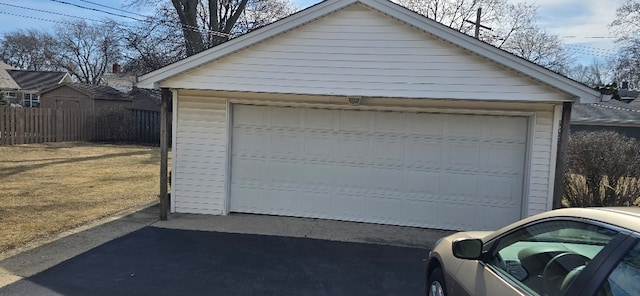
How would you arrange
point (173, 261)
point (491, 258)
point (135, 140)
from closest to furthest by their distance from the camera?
point (491, 258)
point (173, 261)
point (135, 140)

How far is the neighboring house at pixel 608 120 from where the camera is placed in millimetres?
23234

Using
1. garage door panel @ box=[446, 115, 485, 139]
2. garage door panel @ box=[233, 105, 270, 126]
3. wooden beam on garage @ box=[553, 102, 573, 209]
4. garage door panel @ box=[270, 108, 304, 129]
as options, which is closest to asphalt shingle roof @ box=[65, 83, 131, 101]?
garage door panel @ box=[233, 105, 270, 126]

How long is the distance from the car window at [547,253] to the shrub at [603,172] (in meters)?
7.45

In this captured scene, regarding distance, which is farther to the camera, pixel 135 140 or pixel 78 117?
pixel 135 140

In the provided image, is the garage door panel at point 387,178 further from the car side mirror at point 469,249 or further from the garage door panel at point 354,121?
the car side mirror at point 469,249

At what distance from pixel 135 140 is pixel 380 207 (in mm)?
19311

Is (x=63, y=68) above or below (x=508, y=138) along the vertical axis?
above

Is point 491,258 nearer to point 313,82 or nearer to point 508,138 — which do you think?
point 313,82

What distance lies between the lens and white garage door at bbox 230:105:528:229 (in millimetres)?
7758

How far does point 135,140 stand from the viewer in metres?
24.1

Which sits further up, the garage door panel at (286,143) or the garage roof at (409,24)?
the garage roof at (409,24)

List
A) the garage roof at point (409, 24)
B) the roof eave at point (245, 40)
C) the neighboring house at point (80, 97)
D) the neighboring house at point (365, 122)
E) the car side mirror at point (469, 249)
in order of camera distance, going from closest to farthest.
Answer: the car side mirror at point (469, 249), the garage roof at point (409, 24), the neighboring house at point (365, 122), the roof eave at point (245, 40), the neighboring house at point (80, 97)

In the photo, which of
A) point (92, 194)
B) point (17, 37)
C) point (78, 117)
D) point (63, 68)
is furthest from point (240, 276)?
point (17, 37)

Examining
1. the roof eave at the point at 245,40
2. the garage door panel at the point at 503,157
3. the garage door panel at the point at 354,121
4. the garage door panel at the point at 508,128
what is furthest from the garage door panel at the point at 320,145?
the garage door panel at the point at 508,128
